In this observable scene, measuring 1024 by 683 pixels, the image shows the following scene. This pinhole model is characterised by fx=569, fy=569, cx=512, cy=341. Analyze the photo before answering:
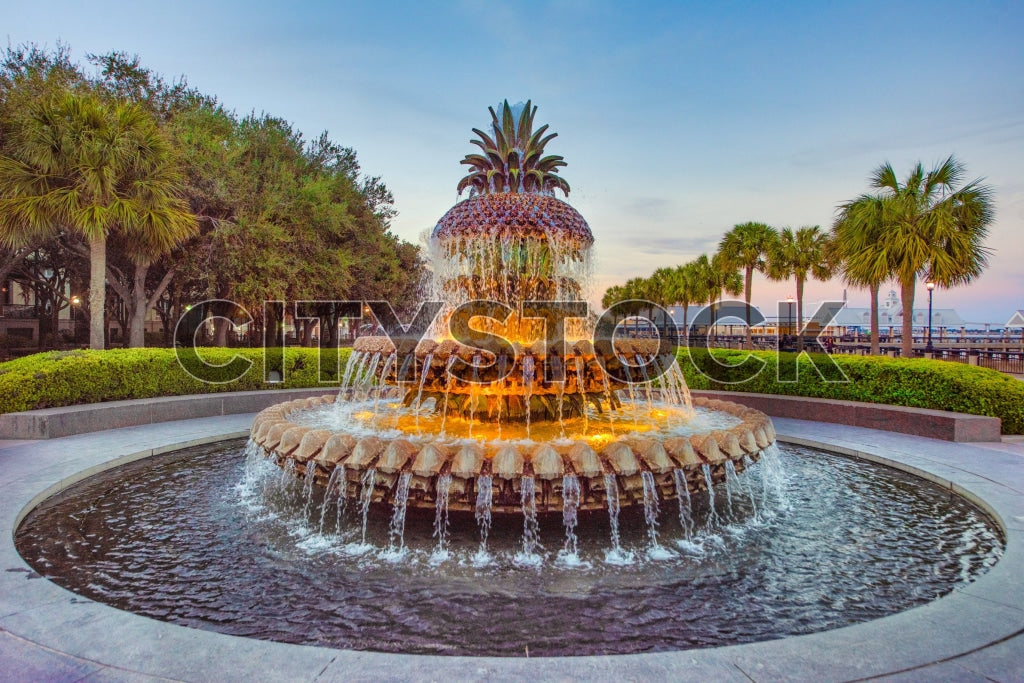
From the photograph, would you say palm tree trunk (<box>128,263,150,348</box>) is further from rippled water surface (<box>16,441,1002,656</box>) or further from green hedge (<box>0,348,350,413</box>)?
rippled water surface (<box>16,441,1002,656</box>)

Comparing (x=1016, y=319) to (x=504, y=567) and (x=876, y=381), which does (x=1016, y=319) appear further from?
(x=504, y=567)

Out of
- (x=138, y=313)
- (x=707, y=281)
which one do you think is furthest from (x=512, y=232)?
(x=707, y=281)

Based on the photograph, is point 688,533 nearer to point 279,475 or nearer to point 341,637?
point 341,637

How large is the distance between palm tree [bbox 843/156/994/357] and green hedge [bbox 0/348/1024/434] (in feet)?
15.9

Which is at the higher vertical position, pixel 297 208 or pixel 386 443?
pixel 297 208

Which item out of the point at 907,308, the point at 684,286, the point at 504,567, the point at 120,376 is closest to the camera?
the point at 504,567

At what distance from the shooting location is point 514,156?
7332 mm

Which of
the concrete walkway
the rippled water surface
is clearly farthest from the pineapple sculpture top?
the concrete walkway

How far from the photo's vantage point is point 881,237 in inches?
607

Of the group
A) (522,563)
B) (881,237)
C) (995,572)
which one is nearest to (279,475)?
(522,563)

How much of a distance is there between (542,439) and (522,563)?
5.99ft

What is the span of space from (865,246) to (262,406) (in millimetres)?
16340

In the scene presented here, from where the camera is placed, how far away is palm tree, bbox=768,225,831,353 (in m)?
33.7

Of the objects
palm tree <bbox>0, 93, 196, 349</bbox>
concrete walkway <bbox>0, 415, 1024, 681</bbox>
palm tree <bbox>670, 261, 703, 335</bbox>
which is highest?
palm tree <bbox>670, 261, 703, 335</bbox>
